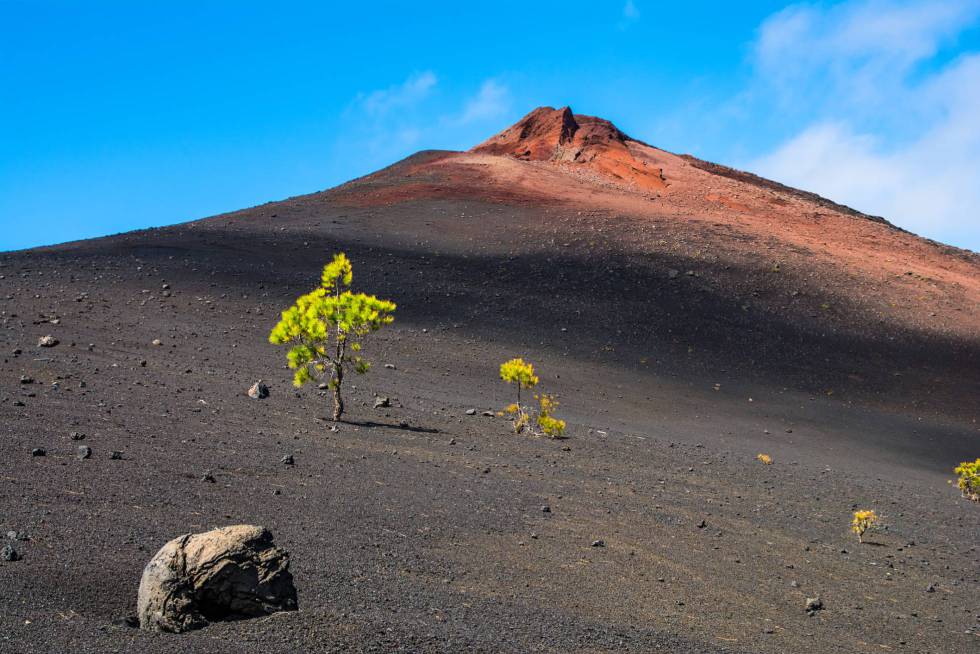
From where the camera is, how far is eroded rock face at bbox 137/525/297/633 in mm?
5340

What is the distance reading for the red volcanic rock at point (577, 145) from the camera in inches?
1733

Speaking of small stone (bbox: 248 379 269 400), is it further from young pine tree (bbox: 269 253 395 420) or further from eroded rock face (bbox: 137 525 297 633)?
eroded rock face (bbox: 137 525 297 633)

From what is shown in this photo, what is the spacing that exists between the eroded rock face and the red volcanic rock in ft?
125

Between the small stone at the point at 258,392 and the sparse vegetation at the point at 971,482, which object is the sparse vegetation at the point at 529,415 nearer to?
the small stone at the point at 258,392

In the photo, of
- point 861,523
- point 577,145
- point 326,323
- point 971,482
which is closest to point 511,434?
point 326,323

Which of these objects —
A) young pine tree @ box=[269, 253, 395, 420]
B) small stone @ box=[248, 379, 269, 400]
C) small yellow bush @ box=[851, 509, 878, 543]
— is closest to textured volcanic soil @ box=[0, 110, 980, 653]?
small stone @ box=[248, 379, 269, 400]

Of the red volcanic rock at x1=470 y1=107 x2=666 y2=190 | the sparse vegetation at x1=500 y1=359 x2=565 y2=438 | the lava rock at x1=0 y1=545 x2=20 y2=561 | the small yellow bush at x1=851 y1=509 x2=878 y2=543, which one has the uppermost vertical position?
the red volcanic rock at x1=470 y1=107 x2=666 y2=190

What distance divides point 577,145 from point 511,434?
34983 mm

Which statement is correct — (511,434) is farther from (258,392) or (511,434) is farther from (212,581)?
(212,581)

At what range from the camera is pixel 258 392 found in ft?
47.7

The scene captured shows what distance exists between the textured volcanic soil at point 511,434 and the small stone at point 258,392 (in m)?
0.20

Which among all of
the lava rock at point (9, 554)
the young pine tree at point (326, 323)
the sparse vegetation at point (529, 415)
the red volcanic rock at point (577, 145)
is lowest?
the lava rock at point (9, 554)

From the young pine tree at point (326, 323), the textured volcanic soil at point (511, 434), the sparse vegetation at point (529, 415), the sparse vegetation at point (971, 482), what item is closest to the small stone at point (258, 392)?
the textured volcanic soil at point (511, 434)

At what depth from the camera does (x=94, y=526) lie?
7.02 meters
